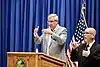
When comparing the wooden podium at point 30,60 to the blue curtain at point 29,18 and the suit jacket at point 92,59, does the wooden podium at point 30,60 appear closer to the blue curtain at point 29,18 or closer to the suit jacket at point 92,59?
the suit jacket at point 92,59

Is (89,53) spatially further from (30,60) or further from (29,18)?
(29,18)

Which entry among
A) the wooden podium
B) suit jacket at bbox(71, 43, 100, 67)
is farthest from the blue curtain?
suit jacket at bbox(71, 43, 100, 67)

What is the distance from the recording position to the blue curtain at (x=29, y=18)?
6.74 metres

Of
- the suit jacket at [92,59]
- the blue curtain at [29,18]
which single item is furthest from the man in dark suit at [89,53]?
the blue curtain at [29,18]

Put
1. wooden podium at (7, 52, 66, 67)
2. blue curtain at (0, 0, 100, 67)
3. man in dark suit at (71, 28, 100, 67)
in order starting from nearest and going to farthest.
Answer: man in dark suit at (71, 28, 100, 67)
wooden podium at (7, 52, 66, 67)
blue curtain at (0, 0, 100, 67)

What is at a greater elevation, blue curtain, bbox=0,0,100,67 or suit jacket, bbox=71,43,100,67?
blue curtain, bbox=0,0,100,67

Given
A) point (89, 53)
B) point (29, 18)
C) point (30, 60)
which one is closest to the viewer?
point (89, 53)

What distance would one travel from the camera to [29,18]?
7.09 metres

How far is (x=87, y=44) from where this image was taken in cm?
425

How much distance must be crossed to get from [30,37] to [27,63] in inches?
100

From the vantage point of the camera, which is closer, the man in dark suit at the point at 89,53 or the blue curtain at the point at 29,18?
the man in dark suit at the point at 89,53

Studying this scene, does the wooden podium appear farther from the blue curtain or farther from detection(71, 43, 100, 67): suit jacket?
the blue curtain

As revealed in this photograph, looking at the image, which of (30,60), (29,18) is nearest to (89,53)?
(30,60)

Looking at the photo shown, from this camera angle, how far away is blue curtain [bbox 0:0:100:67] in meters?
6.74
